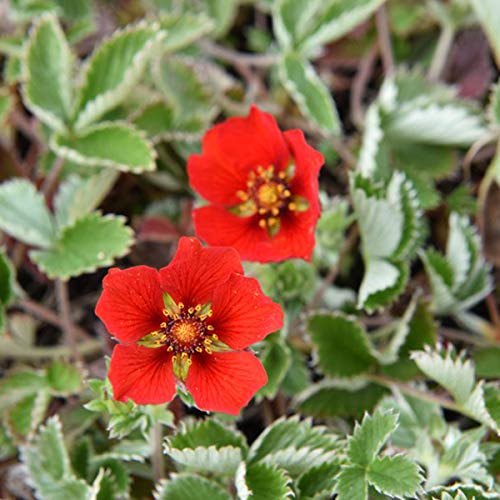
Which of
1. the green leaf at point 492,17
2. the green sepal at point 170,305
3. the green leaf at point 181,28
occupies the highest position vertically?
the green leaf at point 181,28

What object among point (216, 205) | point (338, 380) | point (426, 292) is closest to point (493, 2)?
point (426, 292)

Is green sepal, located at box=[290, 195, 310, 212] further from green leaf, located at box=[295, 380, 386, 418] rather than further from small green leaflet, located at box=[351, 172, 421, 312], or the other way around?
green leaf, located at box=[295, 380, 386, 418]

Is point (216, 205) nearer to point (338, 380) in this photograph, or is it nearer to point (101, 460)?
point (338, 380)

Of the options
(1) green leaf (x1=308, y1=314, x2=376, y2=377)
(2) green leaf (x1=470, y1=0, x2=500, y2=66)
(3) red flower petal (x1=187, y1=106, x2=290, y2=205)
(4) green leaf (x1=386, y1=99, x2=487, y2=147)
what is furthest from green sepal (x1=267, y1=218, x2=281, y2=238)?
(2) green leaf (x1=470, y1=0, x2=500, y2=66)

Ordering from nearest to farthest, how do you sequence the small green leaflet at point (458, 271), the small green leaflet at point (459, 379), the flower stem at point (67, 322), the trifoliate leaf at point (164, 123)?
the small green leaflet at point (459, 379) → the small green leaflet at point (458, 271) → the flower stem at point (67, 322) → the trifoliate leaf at point (164, 123)

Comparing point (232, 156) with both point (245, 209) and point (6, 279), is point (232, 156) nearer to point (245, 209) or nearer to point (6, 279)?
point (245, 209)

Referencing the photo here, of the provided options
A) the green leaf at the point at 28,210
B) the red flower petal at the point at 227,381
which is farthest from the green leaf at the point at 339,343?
the green leaf at the point at 28,210

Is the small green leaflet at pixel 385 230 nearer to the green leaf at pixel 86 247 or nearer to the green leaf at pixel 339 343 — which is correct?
A: the green leaf at pixel 339 343
